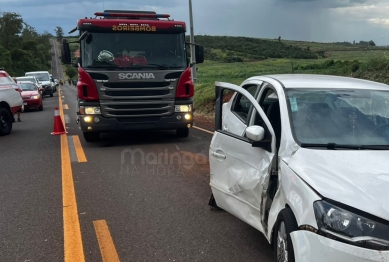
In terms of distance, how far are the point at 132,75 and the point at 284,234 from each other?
706 centimetres

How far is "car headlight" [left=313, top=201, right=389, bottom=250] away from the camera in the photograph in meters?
2.70

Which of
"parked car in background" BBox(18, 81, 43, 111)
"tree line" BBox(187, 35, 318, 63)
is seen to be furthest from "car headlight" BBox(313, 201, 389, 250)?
"tree line" BBox(187, 35, 318, 63)

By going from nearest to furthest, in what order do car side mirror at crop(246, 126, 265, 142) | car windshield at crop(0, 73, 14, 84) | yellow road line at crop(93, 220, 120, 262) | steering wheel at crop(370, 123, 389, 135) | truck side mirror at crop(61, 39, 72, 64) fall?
car side mirror at crop(246, 126, 265, 142) < steering wheel at crop(370, 123, 389, 135) < yellow road line at crop(93, 220, 120, 262) < truck side mirror at crop(61, 39, 72, 64) < car windshield at crop(0, 73, 14, 84)

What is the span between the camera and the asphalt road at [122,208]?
437cm

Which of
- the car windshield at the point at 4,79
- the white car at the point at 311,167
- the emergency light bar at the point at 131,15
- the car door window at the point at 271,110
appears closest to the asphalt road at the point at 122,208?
the white car at the point at 311,167

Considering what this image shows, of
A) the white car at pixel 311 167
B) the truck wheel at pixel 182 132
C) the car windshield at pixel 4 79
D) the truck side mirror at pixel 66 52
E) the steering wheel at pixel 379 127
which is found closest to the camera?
the white car at pixel 311 167

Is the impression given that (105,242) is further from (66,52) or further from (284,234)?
(66,52)

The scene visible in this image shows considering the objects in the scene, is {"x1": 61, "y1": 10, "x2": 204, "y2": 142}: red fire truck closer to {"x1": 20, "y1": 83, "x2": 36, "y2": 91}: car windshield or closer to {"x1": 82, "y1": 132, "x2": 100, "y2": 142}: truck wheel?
{"x1": 82, "y1": 132, "x2": 100, "y2": 142}: truck wheel

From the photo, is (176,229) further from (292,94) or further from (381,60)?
(381,60)

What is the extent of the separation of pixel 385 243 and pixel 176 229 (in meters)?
2.65

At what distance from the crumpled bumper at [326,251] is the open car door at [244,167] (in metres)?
0.82

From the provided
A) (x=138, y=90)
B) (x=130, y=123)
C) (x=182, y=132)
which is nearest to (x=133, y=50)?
(x=138, y=90)

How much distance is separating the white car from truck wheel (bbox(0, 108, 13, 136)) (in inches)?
388

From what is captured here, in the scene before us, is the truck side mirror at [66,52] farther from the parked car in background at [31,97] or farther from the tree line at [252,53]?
the tree line at [252,53]
